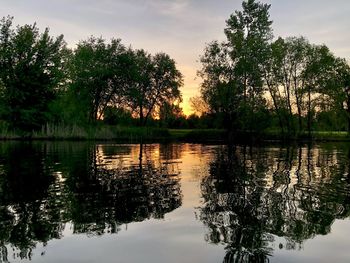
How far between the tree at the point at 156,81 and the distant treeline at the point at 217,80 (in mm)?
9078

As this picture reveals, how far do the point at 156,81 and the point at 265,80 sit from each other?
114 ft

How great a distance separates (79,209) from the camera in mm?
11594

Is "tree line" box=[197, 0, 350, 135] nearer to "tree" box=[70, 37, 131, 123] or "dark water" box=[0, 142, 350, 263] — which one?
"tree" box=[70, 37, 131, 123]

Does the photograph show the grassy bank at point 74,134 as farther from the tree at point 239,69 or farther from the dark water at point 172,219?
the dark water at point 172,219

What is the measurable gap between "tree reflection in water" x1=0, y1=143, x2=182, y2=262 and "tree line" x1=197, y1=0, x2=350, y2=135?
182ft

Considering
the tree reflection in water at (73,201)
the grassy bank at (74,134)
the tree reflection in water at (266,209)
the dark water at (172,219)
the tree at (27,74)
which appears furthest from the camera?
the tree at (27,74)

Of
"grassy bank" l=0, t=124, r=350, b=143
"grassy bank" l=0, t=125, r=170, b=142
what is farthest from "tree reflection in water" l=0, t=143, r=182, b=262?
"grassy bank" l=0, t=124, r=350, b=143

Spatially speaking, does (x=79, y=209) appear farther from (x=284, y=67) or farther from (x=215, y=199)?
(x=284, y=67)

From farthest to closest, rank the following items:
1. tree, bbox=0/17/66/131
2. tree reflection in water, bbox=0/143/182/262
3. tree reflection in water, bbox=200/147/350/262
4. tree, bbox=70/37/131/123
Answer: tree, bbox=70/37/131/123 < tree, bbox=0/17/66/131 < tree reflection in water, bbox=0/143/182/262 < tree reflection in water, bbox=200/147/350/262

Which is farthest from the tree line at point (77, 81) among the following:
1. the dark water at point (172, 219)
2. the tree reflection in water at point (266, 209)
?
the tree reflection in water at point (266, 209)

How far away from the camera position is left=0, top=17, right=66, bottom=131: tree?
6431 cm

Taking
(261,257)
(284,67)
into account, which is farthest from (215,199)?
(284,67)

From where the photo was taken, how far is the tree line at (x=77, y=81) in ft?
214

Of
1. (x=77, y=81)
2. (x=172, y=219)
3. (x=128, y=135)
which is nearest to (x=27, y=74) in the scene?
(x=77, y=81)
